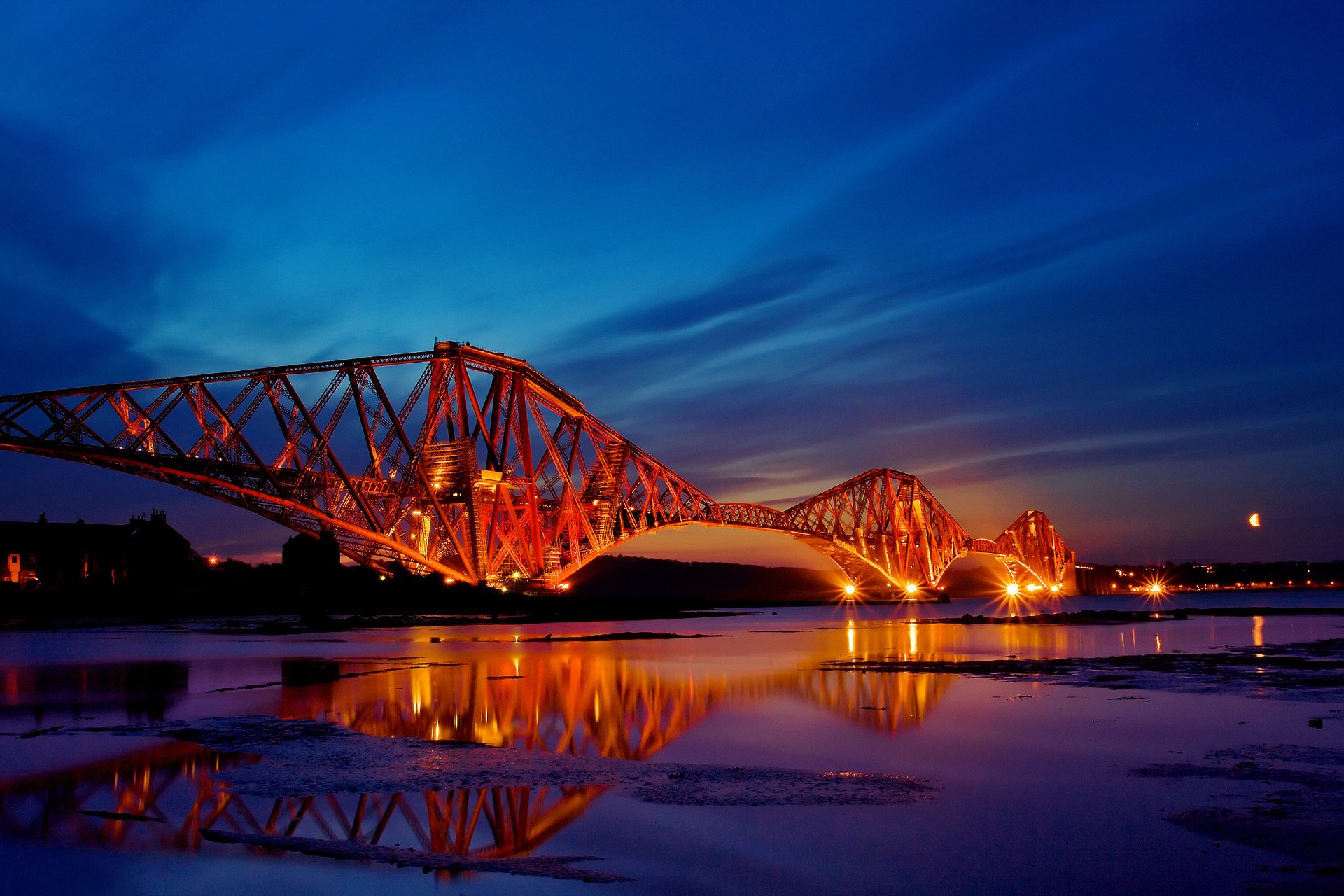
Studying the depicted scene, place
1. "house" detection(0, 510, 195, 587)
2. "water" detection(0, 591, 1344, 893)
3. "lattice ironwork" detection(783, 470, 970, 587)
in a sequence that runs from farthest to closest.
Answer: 1. "lattice ironwork" detection(783, 470, 970, 587)
2. "house" detection(0, 510, 195, 587)
3. "water" detection(0, 591, 1344, 893)

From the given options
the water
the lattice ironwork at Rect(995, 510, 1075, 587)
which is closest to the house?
the water

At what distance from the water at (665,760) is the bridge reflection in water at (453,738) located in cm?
5

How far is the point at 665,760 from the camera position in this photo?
44.1 ft

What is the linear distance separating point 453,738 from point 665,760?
353 centimetres

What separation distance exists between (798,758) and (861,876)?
218 inches

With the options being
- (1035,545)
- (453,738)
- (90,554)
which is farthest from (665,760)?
(1035,545)

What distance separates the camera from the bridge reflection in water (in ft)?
30.7

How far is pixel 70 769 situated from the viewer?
12039mm

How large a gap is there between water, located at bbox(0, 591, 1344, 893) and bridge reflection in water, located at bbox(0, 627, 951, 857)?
52mm

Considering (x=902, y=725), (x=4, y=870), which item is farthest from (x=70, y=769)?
(x=902, y=725)

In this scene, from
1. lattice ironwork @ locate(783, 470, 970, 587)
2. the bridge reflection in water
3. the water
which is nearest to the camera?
the water

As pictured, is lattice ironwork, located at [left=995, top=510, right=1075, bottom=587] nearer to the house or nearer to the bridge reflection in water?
the house

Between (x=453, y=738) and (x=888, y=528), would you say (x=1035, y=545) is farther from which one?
(x=453, y=738)

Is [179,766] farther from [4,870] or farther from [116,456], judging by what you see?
[116,456]
